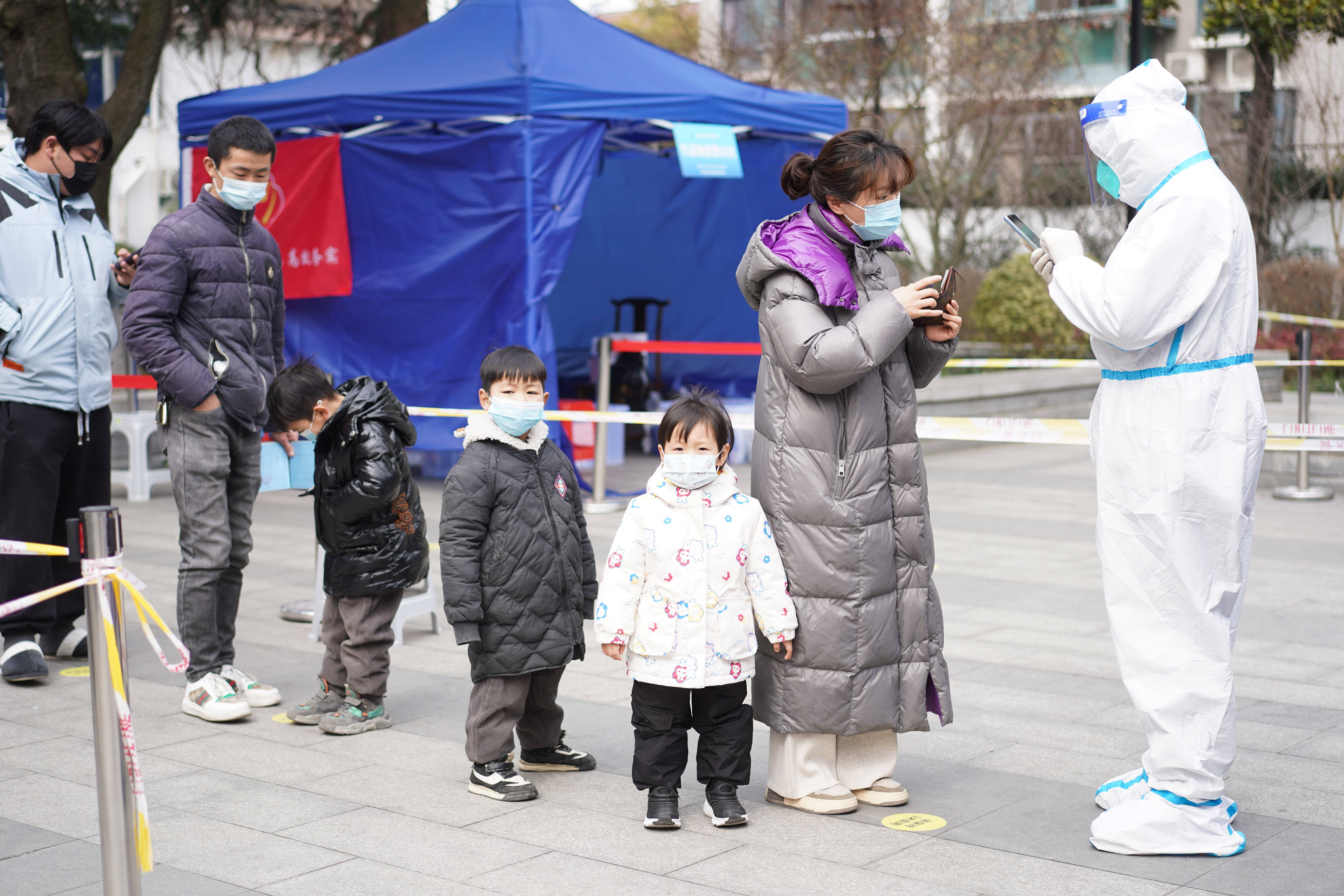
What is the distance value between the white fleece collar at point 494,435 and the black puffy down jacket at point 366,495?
0.44 meters

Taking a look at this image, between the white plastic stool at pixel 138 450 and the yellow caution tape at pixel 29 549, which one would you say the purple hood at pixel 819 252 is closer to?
the yellow caution tape at pixel 29 549

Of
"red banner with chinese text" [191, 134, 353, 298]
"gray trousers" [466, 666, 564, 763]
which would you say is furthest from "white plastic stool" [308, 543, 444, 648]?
"red banner with chinese text" [191, 134, 353, 298]

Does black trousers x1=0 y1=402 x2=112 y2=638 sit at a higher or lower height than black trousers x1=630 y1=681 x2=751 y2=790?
higher

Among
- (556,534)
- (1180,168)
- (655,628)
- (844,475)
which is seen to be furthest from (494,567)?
(1180,168)

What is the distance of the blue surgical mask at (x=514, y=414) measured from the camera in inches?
155

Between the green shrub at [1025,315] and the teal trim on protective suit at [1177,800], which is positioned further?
the green shrub at [1025,315]

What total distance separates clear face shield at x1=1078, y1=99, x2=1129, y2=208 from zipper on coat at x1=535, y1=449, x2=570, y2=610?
1.66 metres

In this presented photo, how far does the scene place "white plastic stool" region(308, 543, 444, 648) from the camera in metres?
5.73

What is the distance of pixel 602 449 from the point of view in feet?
29.9

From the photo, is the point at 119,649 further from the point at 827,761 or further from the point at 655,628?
the point at 827,761

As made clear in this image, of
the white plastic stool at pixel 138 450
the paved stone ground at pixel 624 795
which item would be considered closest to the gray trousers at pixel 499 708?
the paved stone ground at pixel 624 795

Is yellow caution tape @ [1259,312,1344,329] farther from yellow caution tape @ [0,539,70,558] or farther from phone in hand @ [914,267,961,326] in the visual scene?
yellow caution tape @ [0,539,70,558]

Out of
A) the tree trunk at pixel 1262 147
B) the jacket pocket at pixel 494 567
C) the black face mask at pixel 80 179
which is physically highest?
the tree trunk at pixel 1262 147

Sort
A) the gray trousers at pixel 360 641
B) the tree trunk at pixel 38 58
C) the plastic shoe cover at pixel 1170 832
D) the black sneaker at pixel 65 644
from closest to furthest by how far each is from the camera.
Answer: the plastic shoe cover at pixel 1170 832
the gray trousers at pixel 360 641
the black sneaker at pixel 65 644
the tree trunk at pixel 38 58
